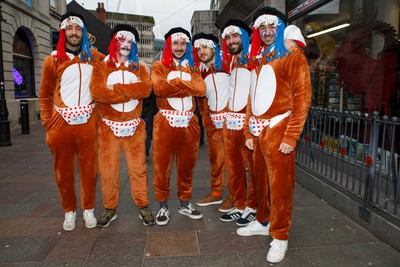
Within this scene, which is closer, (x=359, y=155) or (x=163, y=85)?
(x=163, y=85)

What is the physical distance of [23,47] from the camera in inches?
572

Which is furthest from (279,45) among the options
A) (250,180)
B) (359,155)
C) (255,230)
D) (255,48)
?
(359,155)

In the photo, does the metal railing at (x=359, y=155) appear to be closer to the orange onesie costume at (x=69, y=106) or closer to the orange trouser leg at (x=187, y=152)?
the orange trouser leg at (x=187, y=152)

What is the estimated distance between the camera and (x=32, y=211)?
4219 mm

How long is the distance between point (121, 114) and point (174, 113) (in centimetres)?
59

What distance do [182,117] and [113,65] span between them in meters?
0.96

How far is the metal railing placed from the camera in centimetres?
342

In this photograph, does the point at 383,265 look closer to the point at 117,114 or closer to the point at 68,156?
the point at 117,114

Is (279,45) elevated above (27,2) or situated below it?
below

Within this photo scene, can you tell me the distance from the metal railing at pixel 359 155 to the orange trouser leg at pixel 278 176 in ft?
3.64

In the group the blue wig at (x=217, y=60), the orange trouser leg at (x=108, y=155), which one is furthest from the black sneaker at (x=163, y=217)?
the blue wig at (x=217, y=60)

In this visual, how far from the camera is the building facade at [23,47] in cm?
1229

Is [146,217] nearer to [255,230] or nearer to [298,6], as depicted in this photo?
[255,230]

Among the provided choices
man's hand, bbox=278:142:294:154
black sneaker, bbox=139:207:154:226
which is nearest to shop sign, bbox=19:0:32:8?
black sneaker, bbox=139:207:154:226
